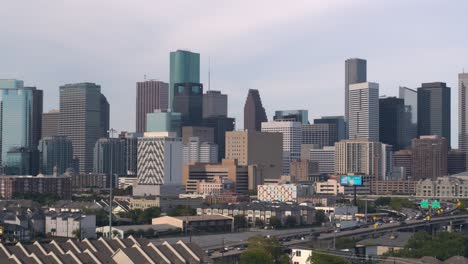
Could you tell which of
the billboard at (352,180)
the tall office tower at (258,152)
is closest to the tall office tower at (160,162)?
the tall office tower at (258,152)

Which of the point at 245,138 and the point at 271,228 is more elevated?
the point at 245,138

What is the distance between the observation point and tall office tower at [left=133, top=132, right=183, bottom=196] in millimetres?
168875

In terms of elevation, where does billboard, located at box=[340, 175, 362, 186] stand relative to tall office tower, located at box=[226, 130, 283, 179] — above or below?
below

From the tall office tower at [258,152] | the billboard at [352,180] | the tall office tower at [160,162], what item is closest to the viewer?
the billboard at [352,180]

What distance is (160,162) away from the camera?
170 m

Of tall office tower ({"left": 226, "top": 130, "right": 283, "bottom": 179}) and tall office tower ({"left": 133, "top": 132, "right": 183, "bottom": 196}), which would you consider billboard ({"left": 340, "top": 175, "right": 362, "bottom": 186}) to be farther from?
tall office tower ({"left": 226, "top": 130, "right": 283, "bottom": 179})

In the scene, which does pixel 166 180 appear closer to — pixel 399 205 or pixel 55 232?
pixel 399 205

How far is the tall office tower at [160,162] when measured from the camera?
6649 inches

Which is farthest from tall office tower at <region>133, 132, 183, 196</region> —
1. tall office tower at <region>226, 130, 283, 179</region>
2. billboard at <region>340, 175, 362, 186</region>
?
billboard at <region>340, 175, 362, 186</region>

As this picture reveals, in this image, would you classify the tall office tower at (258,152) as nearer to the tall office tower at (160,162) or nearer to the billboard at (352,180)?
the tall office tower at (160,162)

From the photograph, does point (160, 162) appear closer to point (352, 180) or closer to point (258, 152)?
point (258, 152)

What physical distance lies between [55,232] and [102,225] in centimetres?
612

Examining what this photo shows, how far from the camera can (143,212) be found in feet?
378

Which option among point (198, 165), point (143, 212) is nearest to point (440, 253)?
point (143, 212)
